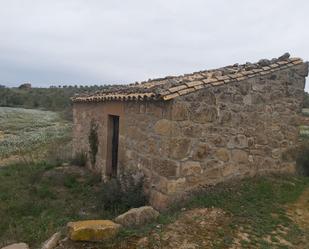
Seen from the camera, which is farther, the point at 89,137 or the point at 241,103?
the point at 89,137

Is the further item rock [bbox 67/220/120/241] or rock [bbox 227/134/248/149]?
rock [bbox 227/134/248/149]

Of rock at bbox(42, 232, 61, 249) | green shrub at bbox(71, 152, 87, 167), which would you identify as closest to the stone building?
rock at bbox(42, 232, 61, 249)

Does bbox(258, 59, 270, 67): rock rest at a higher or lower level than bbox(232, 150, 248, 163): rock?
higher

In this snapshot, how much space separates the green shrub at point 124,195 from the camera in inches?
283

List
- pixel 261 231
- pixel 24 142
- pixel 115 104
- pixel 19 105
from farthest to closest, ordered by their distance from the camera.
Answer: pixel 19 105, pixel 24 142, pixel 115 104, pixel 261 231

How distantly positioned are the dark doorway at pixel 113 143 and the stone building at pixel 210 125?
46 centimetres

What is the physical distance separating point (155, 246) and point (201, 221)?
1182mm

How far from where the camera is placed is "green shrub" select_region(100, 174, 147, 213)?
718cm

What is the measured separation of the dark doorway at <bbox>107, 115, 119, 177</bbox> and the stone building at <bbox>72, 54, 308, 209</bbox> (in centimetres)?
46

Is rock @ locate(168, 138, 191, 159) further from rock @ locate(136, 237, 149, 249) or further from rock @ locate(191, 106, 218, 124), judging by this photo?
rock @ locate(136, 237, 149, 249)

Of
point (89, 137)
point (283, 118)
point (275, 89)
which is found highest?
point (275, 89)

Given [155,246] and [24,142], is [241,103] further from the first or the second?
[24,142]

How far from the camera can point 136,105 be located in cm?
797

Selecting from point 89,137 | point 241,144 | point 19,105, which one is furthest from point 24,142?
point 19,105
